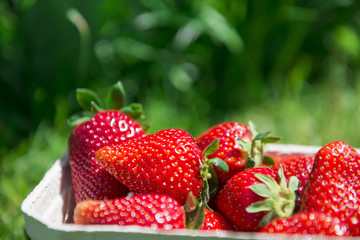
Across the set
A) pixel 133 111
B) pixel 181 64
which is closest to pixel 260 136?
pixel 133 111

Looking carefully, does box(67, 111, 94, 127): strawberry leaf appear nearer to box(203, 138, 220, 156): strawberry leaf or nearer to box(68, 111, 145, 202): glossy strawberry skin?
box(68, 111, 145, 202): glossy strawberry skin

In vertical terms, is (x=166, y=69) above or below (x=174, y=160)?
below

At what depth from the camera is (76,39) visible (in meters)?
2.06

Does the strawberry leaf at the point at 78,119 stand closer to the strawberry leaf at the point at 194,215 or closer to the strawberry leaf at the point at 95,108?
the strawberry leaf at the point at 95,108

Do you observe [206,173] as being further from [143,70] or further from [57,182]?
[143,70]

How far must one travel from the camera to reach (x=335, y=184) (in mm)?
725

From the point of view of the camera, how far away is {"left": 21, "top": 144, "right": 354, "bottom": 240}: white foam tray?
2.05ft

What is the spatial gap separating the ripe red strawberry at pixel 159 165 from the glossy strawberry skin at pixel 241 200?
0.05 metres

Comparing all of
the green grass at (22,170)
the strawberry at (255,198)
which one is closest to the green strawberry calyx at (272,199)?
the strawberry at (255,198)

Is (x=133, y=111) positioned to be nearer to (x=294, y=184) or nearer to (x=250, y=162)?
(x=250, y=162)

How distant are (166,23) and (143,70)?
0.28 meters

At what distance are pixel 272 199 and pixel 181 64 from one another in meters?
1.71

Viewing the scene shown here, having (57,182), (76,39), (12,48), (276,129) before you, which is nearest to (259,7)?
(276,129)

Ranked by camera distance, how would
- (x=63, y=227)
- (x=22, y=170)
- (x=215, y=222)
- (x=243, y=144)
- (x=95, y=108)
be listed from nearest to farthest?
(x=63, y=227)
(x=215, y=222)
(x=243, y=144)
(x=95, y=108)
(x=22, y=170)
